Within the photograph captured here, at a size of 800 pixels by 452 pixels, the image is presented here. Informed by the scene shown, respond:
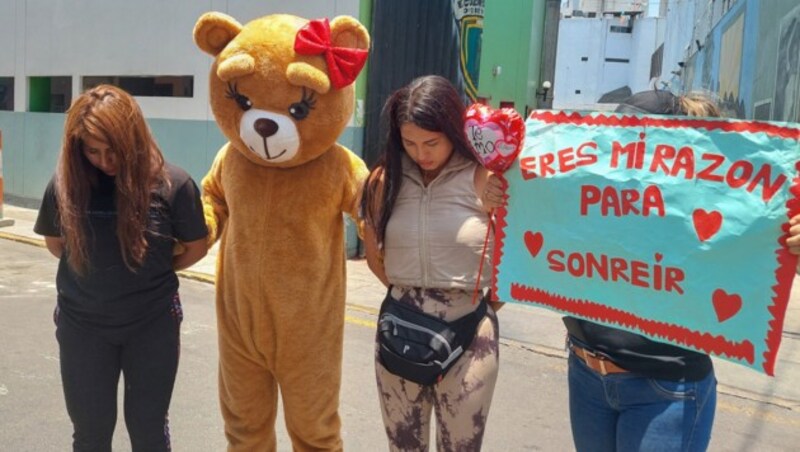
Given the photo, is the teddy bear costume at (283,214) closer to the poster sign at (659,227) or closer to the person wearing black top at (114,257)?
the person wearing black top at (114,257)

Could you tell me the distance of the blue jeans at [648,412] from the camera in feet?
6.37

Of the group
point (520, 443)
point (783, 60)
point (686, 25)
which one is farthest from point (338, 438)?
point (686, 25)

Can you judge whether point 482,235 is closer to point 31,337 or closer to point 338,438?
point 338,438

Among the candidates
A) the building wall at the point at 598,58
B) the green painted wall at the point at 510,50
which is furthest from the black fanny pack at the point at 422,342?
the building wall at the point at 598,58

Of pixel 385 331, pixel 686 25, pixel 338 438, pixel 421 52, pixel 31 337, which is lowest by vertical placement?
pixel 31 337

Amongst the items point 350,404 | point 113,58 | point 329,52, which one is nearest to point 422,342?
point 329,52

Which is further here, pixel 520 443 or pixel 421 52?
pixel 421 52

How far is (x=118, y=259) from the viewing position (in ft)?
7.99

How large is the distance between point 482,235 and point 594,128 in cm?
49

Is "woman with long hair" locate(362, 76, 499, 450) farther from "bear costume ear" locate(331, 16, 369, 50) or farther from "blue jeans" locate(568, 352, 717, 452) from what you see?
"bear costume ear" locate(331, 16, 369, 50)

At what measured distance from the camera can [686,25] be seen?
1136 inches

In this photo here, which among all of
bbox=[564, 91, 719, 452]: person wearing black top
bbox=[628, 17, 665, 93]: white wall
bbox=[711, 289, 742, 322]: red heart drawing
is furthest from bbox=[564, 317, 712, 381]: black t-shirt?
bbox=[628, 17, 665, 93]: white wall

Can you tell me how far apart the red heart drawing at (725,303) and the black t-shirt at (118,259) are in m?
1.69

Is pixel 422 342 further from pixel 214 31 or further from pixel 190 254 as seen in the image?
pixel 214 31
